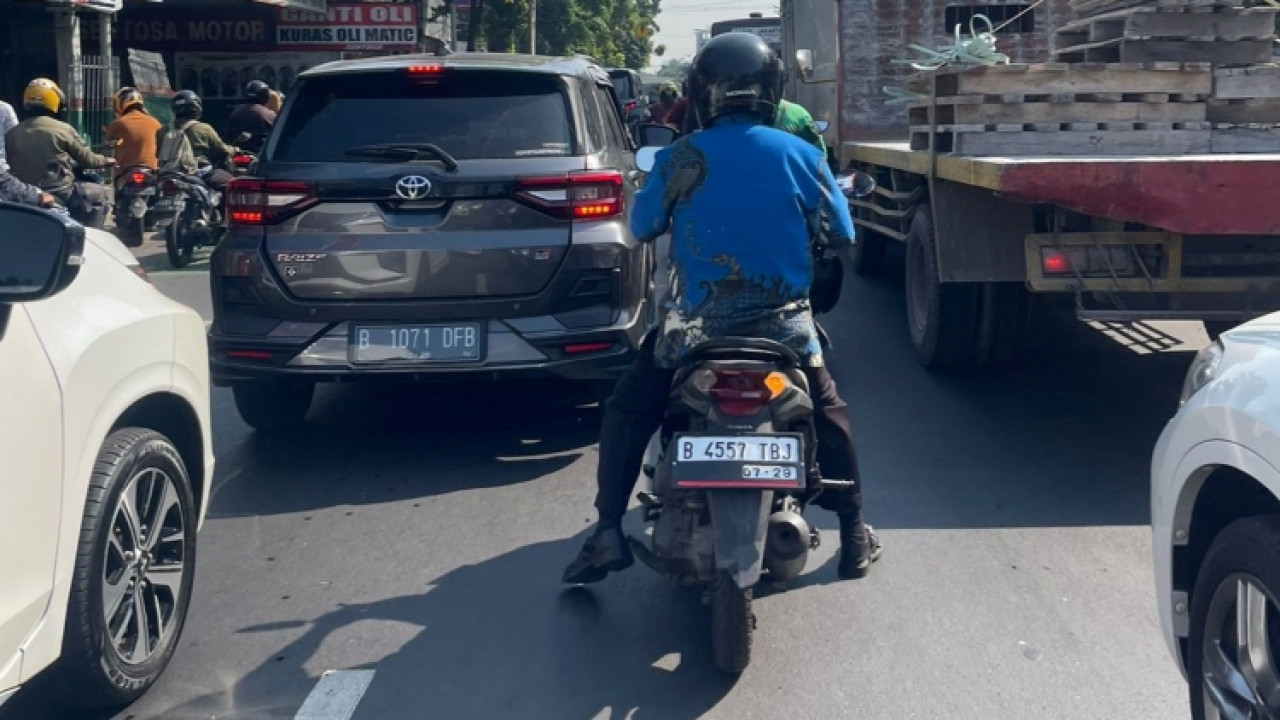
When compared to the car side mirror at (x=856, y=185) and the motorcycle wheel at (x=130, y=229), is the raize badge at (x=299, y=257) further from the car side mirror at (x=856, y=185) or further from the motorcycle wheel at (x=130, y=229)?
the motorcycle wheel at (x=130, y=229)

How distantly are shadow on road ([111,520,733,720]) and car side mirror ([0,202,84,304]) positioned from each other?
139 cm

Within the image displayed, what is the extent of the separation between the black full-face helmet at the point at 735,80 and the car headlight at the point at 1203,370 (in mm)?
1594

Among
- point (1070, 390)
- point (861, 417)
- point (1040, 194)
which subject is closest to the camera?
point (1040, 194)

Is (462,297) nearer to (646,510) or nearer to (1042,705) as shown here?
(646,510)

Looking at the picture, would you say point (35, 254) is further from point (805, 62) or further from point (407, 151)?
point (805, 62)

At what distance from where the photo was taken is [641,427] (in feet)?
15.5

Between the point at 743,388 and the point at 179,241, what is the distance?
417 inches

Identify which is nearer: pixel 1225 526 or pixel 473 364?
pixel 1225 526

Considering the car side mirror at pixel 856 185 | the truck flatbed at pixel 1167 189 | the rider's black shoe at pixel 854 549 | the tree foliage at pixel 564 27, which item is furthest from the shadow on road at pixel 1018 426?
the tree foliage at pixel 564 27

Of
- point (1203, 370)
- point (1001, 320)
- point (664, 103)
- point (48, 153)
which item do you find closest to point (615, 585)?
point (1203, 370)

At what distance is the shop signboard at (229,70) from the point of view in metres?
27.6

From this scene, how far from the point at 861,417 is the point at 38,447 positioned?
15.4 ft

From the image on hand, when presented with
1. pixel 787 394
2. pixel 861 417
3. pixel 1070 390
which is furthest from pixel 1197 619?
pixel 1070 390

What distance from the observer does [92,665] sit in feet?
12.1
